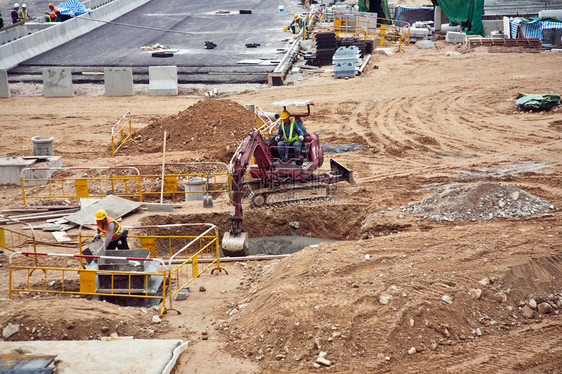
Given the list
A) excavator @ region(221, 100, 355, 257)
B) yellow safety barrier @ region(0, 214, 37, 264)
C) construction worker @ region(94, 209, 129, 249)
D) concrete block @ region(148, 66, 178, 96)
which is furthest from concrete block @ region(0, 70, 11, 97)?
construction worker @ region(94, 209, 129, 249)

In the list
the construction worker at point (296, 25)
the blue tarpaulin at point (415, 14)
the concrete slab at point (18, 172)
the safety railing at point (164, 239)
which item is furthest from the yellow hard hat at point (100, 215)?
the blue tarpaulin at point (415, 14)

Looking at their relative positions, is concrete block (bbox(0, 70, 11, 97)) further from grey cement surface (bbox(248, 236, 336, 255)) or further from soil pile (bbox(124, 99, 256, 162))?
grey cement surface (bbox(248, 236, 336, 255))

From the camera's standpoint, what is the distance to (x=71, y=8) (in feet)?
134

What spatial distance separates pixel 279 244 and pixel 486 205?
5.05m

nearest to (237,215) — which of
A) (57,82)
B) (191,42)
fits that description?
(57,82)

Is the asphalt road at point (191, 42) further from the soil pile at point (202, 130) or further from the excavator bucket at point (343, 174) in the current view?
the excavator bucket at point (343, 174)

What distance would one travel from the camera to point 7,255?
14.5 m

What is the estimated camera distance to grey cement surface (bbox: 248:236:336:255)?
16031 millimetres

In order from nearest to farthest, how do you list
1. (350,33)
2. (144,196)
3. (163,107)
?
(144,196) < (163,107) < (350,33)

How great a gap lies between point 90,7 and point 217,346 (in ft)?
128

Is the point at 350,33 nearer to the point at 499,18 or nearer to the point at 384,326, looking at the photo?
the point at 499,18

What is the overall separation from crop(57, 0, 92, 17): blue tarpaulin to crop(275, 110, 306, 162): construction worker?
2812 centimetres

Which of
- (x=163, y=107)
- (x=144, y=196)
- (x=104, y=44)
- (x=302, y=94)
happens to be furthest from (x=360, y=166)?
(x=104, y=44)

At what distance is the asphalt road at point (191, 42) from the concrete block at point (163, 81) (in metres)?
1.69
